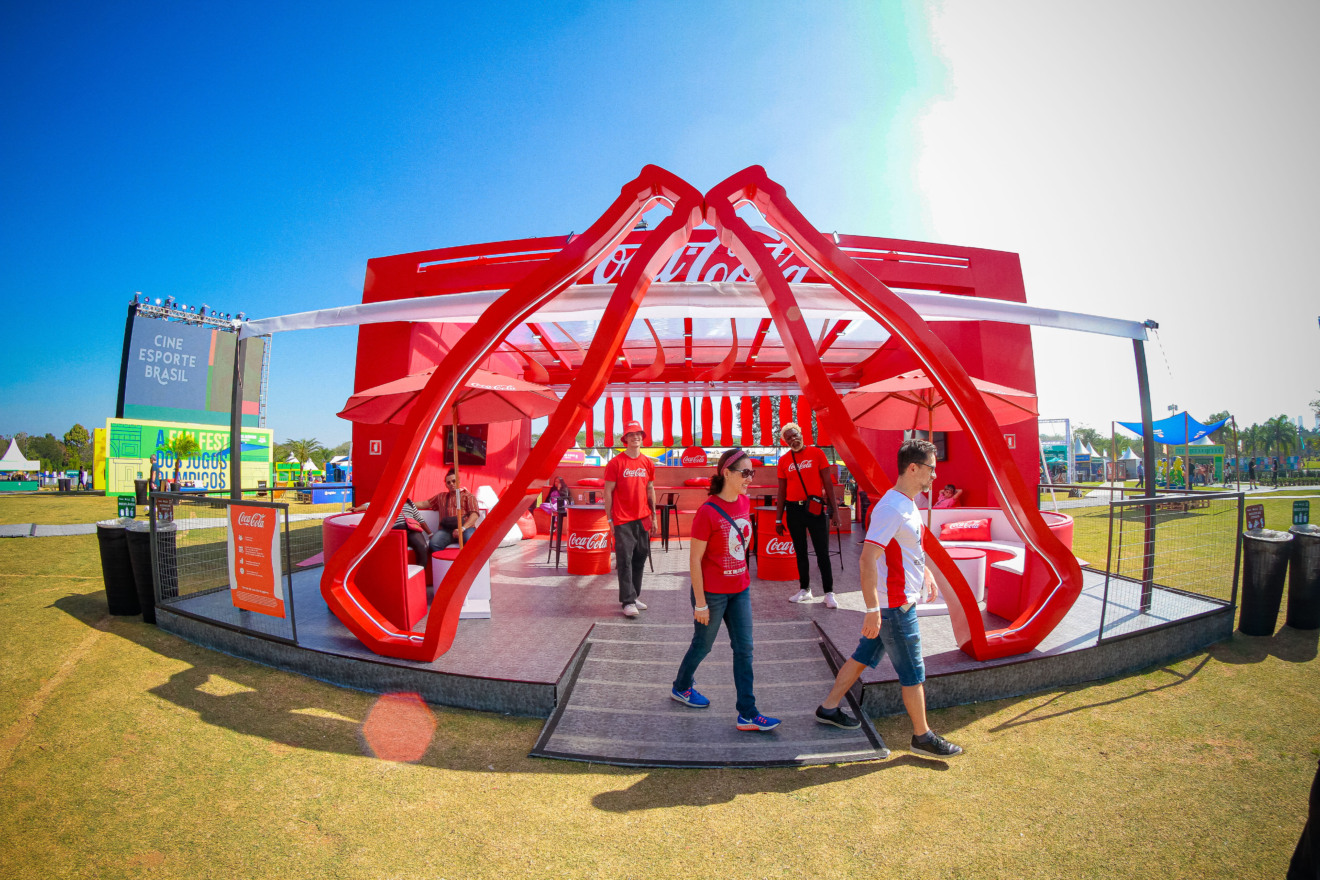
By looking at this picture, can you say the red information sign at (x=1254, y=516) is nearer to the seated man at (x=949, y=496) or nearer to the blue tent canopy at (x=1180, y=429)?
the seated man at (x=949, y=496)

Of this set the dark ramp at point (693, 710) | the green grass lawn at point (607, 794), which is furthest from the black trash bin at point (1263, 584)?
the dark ramp at point (693, 710)

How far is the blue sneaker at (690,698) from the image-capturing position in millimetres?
3613

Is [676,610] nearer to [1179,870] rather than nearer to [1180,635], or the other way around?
[1179,870]

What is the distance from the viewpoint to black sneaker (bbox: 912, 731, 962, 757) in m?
3.07

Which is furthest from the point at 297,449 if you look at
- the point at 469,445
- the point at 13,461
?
the point at 469,445

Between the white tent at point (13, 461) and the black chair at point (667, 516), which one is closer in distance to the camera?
the black chair at point (667, 516)

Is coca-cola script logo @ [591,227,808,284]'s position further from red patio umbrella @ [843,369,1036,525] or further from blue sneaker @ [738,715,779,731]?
blue sneaker @ [738,715,779,731]

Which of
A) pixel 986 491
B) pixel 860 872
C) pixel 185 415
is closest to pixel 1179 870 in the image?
pixel 860 872

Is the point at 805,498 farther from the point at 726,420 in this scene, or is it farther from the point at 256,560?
the point at 726,420

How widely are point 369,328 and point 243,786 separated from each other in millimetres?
7880

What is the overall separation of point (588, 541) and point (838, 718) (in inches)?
181

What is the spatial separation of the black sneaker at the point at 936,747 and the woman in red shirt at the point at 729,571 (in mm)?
800

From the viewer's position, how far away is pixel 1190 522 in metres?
13.5

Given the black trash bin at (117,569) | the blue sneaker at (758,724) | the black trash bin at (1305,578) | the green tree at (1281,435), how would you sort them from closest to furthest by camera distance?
the blue sneaker at (758,724), the black trash bin at (1305,578), the black trash bin at (117,569), the green tree at (1281,435)
